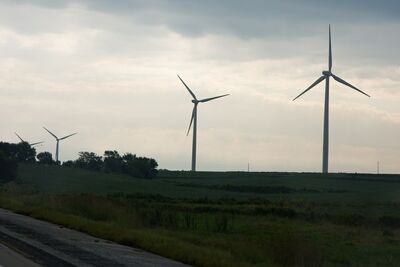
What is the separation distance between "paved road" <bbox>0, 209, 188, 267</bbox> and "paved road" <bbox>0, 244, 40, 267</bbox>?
25cm

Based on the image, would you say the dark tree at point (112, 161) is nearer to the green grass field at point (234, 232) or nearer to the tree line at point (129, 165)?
the tree line at point (129, 165)

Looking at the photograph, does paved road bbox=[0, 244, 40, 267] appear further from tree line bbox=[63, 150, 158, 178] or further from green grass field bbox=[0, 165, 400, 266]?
tree line bbox=[63, 150, 158, 178]

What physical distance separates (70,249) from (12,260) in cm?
328

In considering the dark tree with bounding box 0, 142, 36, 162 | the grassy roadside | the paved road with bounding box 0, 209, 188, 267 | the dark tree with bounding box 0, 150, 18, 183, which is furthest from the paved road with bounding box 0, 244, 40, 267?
the dark tree with bounding box 0, 142, 36, 162

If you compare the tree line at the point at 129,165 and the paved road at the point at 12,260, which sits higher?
the tree line at the point at 129,165

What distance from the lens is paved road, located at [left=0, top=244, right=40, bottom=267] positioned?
16844 millimetres

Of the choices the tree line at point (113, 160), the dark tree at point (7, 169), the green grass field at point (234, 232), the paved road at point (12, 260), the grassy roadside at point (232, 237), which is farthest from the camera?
the tree line at point (113, 160)

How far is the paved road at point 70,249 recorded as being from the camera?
18.1 metres

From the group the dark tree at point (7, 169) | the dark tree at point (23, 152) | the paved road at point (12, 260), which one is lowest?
the paved road at point (12, 260)

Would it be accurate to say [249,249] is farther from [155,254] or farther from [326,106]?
[326,106]

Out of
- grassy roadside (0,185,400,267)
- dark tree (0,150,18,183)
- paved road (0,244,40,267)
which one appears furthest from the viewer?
dark tree (0,150,18,183)

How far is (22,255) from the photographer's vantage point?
18922 mm

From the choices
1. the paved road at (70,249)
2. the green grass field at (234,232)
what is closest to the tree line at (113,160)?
the green grass field at (234,232)

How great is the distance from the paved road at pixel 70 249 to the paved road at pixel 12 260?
25 centimetres
